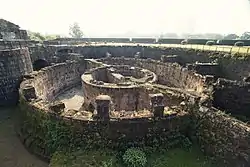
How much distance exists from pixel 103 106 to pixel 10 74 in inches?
487

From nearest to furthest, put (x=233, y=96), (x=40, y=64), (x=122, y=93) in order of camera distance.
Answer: (x=233, y=96)
(x=122, y=93)
(x=40, y=64)

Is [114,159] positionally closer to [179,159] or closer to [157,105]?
[179,159]

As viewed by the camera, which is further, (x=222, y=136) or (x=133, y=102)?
(x=133, y=102)

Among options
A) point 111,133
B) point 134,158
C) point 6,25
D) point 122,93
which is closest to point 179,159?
point 134,158

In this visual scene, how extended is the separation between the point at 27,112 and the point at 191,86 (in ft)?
46.6

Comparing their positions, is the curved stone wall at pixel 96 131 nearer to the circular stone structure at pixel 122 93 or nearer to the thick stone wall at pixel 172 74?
the circular stone structure at pixel 122 93

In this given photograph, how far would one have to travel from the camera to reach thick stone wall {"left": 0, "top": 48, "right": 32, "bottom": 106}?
21.8 meters

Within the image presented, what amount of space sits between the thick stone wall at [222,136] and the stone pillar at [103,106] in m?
4.86

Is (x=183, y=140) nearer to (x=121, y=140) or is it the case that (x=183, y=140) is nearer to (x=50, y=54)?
(x=121, y=140)

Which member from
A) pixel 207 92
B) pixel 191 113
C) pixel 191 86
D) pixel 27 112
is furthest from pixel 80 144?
pixel 191 86

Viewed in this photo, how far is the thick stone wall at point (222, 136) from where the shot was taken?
12.4 metres

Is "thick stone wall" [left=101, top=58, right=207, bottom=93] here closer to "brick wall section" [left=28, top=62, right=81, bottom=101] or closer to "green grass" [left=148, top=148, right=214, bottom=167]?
"brick wall section" [left=28, top=62, right=81, bottom=101]

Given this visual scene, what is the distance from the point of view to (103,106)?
44.5 feet

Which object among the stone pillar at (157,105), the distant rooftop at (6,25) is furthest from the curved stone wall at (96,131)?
the distant rooftop at (6,25)
